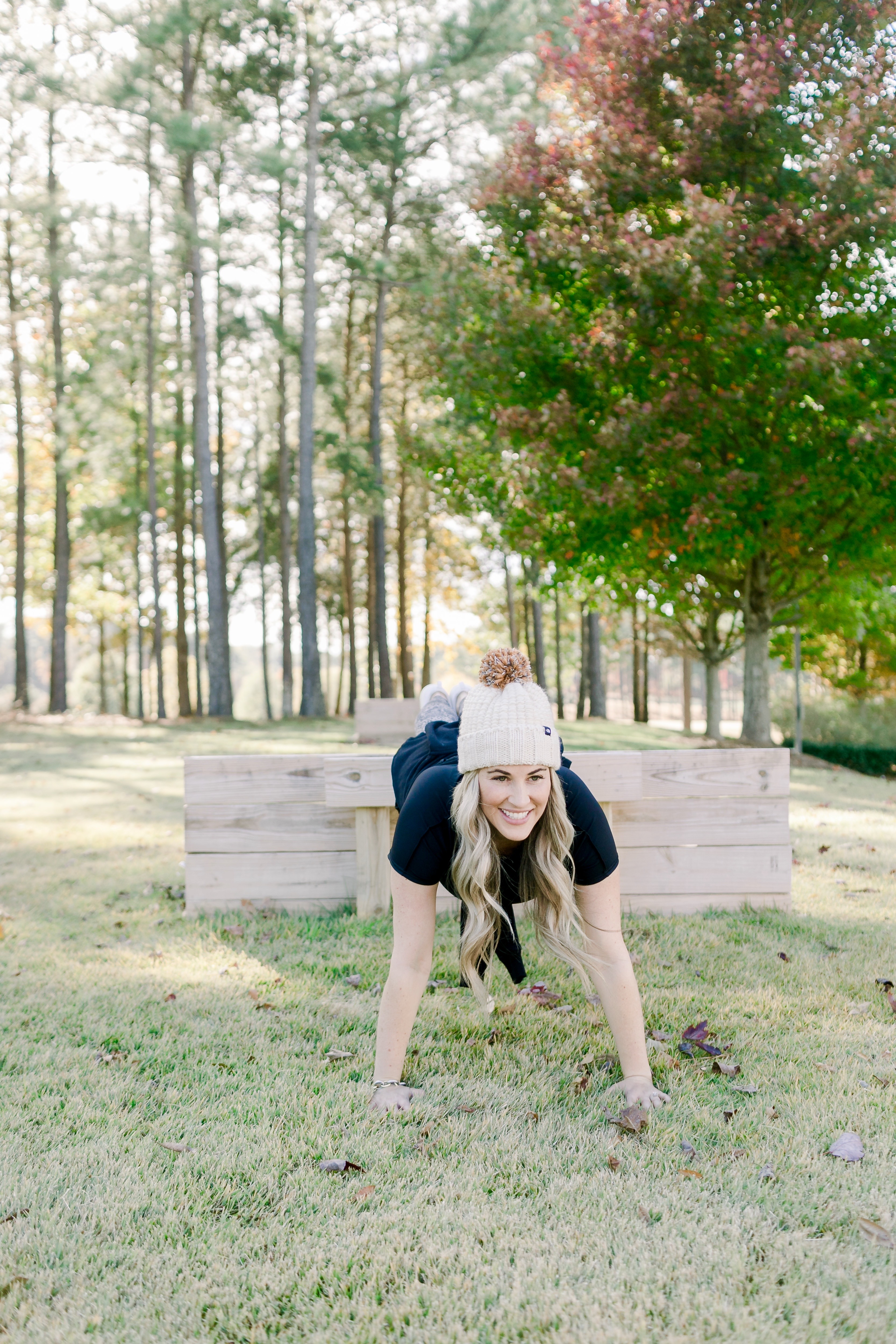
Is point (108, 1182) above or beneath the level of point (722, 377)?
beneath

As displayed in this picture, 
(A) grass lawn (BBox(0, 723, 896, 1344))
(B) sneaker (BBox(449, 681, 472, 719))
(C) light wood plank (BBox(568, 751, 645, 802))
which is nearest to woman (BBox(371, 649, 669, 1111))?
(A) grass lawn (BBox(0, 723, 896, 1344))

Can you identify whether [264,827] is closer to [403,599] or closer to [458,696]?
[458,696]

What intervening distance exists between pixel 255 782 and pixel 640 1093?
8.86 feet

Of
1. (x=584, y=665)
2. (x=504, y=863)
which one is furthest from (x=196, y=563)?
(x=504, y=863)

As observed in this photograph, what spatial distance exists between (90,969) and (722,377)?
8860mm

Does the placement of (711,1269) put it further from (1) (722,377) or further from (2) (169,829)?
(1) (722,377)

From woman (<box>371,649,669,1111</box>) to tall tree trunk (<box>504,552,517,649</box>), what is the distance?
79.5 ft

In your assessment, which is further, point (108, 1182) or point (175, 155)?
point (175, 155)

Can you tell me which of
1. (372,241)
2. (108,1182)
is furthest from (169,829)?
(372,241)

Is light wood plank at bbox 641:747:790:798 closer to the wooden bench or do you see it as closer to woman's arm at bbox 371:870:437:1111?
the wooden bench

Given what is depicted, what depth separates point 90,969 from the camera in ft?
14.0

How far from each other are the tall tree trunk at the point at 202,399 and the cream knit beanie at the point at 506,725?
A: 55.7 feet

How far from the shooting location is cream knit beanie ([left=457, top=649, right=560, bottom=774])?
284 centimetres

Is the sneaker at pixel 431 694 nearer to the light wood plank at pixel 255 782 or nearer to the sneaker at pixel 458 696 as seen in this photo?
the sneaker at pixel 458 696
